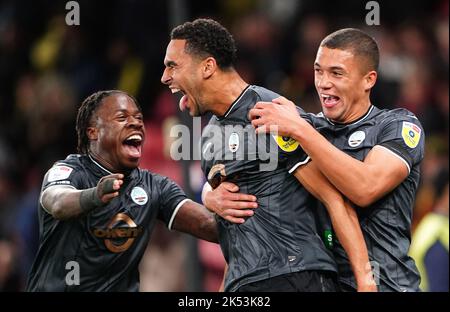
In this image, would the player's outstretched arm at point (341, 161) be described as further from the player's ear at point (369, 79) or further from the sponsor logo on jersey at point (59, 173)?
the sponsor logo on jersey at point (59, 173)

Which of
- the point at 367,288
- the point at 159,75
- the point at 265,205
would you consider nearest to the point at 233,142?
the point at 265,205

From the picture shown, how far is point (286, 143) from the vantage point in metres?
5.52

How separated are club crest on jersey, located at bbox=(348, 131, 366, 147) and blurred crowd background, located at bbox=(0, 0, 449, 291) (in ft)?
8.33

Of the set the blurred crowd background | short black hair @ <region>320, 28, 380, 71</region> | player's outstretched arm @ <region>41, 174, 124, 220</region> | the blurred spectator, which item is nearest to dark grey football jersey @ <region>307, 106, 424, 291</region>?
short black hair @ <region>320, 28, 380, 71</region>

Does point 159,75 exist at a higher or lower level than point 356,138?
higher

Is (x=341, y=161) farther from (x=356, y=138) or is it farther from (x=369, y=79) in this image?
(x=369, y=79)

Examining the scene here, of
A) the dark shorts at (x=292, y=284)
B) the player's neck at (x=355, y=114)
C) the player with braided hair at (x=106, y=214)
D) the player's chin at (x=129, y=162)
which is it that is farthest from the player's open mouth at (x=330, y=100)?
the player's chin at (x=129, y=162)

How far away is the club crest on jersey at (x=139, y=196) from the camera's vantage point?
606cm

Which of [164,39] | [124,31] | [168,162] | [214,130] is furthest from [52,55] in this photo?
[214,130]

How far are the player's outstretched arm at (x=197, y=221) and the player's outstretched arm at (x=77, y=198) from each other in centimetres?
68

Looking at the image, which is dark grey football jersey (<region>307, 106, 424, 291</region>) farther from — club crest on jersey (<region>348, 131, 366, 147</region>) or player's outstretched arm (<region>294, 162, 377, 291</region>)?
player's outstretched arm (<region>294, 162, 377, 291</region>)

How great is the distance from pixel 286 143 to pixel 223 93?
0.47m
